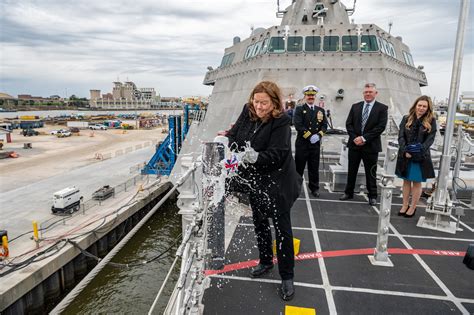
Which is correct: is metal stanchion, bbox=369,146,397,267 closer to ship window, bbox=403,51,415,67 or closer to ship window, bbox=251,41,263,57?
ship window, bbox=251,41,263,57

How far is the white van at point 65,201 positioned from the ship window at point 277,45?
12.4 meters

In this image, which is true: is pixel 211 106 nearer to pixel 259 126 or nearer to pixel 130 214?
pixel 130 214

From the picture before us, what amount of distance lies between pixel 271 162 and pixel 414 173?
143 inches

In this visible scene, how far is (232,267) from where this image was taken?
3816 mm

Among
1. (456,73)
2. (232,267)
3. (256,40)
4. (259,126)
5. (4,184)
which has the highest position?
(256,40)

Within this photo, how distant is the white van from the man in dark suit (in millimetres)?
14455

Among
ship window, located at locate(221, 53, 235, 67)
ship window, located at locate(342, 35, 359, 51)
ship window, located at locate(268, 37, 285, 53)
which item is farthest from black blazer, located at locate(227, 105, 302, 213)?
ship window, located at locate(221, 53, 235, 67)

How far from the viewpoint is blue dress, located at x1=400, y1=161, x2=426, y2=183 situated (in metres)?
5.16

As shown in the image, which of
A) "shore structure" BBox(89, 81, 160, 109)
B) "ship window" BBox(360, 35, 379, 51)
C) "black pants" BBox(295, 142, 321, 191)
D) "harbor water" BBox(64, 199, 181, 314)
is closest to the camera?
"black pants" BBox(295, 142, 321, 191)

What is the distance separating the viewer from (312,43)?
13.6 m

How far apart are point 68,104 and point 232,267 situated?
206m

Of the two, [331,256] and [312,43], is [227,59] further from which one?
[331,256]

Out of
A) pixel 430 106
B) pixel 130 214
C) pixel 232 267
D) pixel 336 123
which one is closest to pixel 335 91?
pixel 336 123

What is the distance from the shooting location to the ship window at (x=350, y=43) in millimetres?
13258
